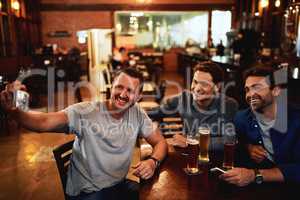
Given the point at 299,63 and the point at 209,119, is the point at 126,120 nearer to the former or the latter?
the point at 209,119

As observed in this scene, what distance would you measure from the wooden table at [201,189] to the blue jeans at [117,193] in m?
0.26

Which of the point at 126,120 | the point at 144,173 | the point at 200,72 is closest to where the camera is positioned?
the point at 144,173

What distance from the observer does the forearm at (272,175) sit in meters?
1.33

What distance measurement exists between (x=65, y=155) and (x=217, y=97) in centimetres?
113

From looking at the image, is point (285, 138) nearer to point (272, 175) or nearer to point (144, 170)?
point (272, 175)

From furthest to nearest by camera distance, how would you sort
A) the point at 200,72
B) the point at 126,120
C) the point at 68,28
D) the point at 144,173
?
the point at 68,28 < the point at 200,72 < the point at 126,120 < the point at 144,173

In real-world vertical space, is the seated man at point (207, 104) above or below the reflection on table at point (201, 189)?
above

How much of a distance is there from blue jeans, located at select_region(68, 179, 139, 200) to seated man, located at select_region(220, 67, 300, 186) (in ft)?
2.10

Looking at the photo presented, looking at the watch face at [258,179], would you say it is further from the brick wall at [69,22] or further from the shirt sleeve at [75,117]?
the brick wall at [69,22]

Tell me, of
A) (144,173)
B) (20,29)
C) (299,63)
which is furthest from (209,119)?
(20,29)

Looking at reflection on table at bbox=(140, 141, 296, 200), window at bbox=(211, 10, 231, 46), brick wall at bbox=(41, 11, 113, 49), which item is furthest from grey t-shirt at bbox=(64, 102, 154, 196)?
brick wall at bbox=(41, 11, 113, 49)

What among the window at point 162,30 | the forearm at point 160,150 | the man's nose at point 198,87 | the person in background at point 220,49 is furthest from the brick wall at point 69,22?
the forearm at point 160,150

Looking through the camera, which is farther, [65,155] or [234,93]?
[234,93]

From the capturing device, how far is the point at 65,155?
1.71 metres
